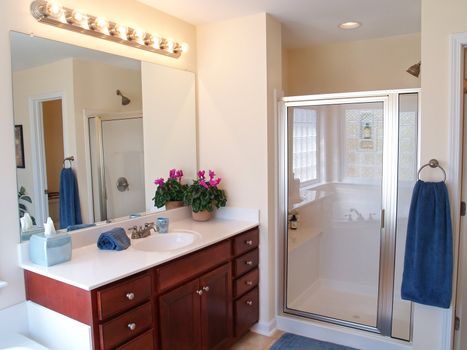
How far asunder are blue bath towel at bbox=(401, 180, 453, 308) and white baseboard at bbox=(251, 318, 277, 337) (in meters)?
1.07

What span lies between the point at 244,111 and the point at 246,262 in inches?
43.8

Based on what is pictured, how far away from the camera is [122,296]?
1798 millimetres

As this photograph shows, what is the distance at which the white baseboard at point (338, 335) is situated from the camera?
8.54ft

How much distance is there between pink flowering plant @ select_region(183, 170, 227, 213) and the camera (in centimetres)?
284

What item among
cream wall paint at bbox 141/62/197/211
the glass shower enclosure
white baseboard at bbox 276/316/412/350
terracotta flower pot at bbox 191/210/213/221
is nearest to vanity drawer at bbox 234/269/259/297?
the glass shower enclosure

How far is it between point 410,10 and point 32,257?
114 inches

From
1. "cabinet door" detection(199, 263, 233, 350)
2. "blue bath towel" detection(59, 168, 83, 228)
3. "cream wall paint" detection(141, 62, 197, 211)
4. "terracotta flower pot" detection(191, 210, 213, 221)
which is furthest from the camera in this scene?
"terracotta flower pot" detection(191, 210, 213, 221)

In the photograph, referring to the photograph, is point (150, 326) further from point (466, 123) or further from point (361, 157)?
point (466, 123)

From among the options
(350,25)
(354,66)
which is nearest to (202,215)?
(350,25)

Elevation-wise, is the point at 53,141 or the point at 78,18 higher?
the point at 78,18

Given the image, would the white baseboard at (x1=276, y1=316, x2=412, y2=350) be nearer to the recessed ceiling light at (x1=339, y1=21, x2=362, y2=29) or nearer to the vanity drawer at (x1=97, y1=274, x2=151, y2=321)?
the vanity drawer at (x1=97, y1=274, x2=151, y2=321)

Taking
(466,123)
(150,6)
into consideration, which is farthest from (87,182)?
(466,123)

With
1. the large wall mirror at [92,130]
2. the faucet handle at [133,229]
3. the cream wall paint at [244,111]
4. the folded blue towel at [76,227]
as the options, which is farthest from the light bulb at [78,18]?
the faucet handle at [133,229]

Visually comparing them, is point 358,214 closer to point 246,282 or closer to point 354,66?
point 246,282
